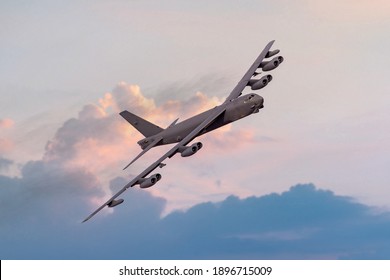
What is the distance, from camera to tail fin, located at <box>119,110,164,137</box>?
3841 inches

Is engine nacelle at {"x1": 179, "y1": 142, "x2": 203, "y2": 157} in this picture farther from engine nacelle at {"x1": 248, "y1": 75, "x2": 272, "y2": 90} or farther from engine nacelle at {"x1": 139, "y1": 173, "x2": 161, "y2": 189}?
engine nacelle at {"x1": 248, "y1": 75, "x2": 272, "y2": 90}

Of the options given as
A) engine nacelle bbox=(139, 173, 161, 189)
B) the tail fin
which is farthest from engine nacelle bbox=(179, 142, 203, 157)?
the tail fin

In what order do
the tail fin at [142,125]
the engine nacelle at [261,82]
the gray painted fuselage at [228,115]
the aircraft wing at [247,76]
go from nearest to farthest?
1. the gray painted fuselage at [228,115]
2. the engine nacelle at [261,82]
3. the aircraft wing at [247,76]
4. the tail fin at [142,125]

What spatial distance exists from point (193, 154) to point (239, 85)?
1917 cm

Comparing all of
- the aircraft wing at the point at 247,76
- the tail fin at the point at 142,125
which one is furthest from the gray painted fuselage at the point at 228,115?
the tail fin at the point at 142,125

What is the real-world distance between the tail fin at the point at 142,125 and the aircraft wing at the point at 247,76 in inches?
442

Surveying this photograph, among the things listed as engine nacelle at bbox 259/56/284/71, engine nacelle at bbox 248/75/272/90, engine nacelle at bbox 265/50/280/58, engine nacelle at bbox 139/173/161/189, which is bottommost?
engine nacelle at bbox 139/173/161/189

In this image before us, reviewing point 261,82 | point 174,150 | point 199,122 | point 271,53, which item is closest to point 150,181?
point 174,150

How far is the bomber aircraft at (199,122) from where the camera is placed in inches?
3098

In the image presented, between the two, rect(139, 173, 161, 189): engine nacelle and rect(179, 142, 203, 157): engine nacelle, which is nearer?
rect(139, 173, 161, 189): engine nacelle

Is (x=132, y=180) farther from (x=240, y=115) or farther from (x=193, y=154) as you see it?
(x=240, y=115)

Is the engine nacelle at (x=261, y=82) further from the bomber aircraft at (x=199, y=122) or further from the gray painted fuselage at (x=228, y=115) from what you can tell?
the gray painted fuselage at (x=228, y=115)

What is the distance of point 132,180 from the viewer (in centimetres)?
7688
